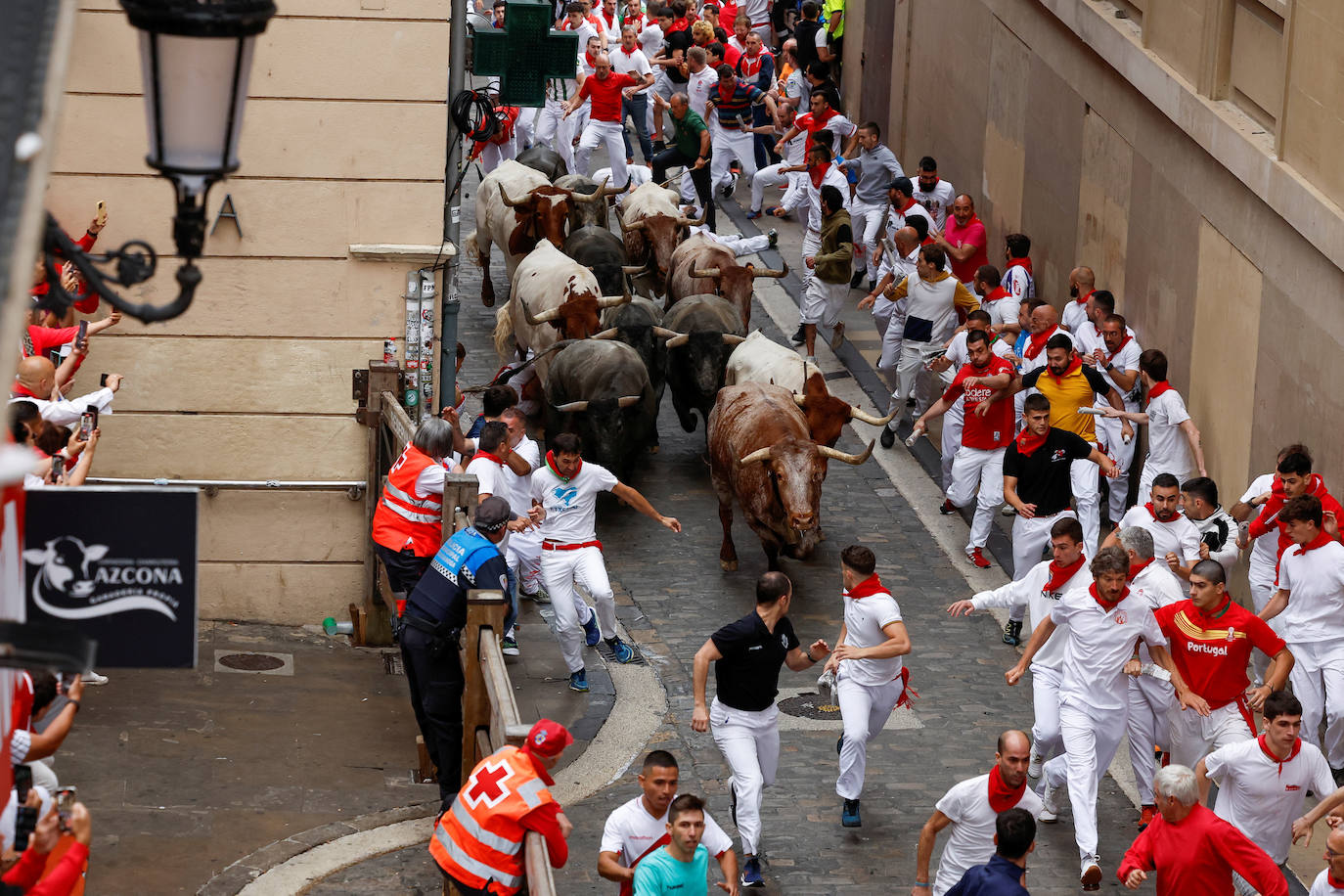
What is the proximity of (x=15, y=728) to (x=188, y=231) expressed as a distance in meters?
3.12

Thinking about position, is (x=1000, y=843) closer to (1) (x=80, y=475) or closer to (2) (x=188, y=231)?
(2) (x=188, y=231)

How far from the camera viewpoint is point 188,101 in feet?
18.5

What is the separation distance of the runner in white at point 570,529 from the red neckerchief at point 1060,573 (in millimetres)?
2728

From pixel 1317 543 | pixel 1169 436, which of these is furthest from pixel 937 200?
pixel 1317 543

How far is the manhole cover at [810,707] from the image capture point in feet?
44.1

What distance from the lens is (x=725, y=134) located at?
26.5 metres

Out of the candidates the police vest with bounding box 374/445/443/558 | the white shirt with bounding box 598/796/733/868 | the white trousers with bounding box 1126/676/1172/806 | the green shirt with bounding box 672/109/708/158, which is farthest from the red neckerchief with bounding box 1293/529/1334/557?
the green shirt with bounding box 672/109/708/158

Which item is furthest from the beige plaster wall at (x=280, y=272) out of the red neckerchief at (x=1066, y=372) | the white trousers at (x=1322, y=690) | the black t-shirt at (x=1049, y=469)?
the white trousers at (x=1322, y=690)

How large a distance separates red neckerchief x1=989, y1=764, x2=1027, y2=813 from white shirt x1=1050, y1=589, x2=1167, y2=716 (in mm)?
1592

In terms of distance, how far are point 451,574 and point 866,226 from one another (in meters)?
12.8

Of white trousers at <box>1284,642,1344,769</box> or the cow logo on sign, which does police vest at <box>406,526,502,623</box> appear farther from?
white trousers at <box>1284,642,1344,769</box>

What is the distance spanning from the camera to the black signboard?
21.2 ft

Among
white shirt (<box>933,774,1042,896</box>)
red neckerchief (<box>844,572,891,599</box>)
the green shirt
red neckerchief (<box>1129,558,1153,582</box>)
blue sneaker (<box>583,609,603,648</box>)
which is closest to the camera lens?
white shirt (<box>933,774,1042,896</box>)

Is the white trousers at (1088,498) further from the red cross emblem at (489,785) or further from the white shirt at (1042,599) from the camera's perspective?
the red cross emblem at (489,785)
